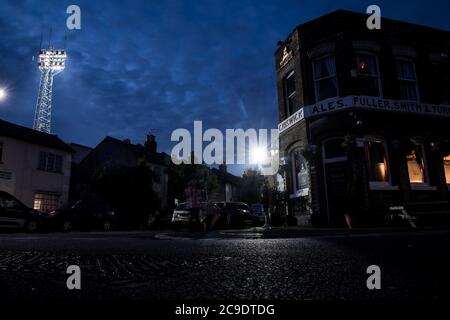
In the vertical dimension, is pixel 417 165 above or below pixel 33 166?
below

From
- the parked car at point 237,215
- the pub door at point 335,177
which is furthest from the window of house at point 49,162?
the pub door at point 335,177

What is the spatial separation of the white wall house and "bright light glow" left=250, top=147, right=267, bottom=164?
1613 centimetres

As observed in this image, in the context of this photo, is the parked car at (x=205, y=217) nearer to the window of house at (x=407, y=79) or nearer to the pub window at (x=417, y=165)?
the pub window at (x=417, y=165)

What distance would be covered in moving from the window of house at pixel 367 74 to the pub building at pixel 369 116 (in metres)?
0.05

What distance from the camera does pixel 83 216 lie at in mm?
18297

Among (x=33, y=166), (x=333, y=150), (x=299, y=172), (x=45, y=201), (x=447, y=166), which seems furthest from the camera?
(x=45, y=201)

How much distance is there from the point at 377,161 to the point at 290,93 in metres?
5.85

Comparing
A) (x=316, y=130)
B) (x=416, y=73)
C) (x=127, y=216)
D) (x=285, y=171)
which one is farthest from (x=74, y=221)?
(x=416, y=73)

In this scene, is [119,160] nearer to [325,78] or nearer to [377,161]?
[325,78]

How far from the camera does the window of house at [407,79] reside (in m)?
15.3

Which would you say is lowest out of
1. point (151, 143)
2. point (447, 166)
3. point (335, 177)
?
point (335, 177)

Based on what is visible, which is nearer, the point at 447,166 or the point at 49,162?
the point at 447,166

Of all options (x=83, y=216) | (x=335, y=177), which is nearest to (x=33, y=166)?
(x=83, y=216)
